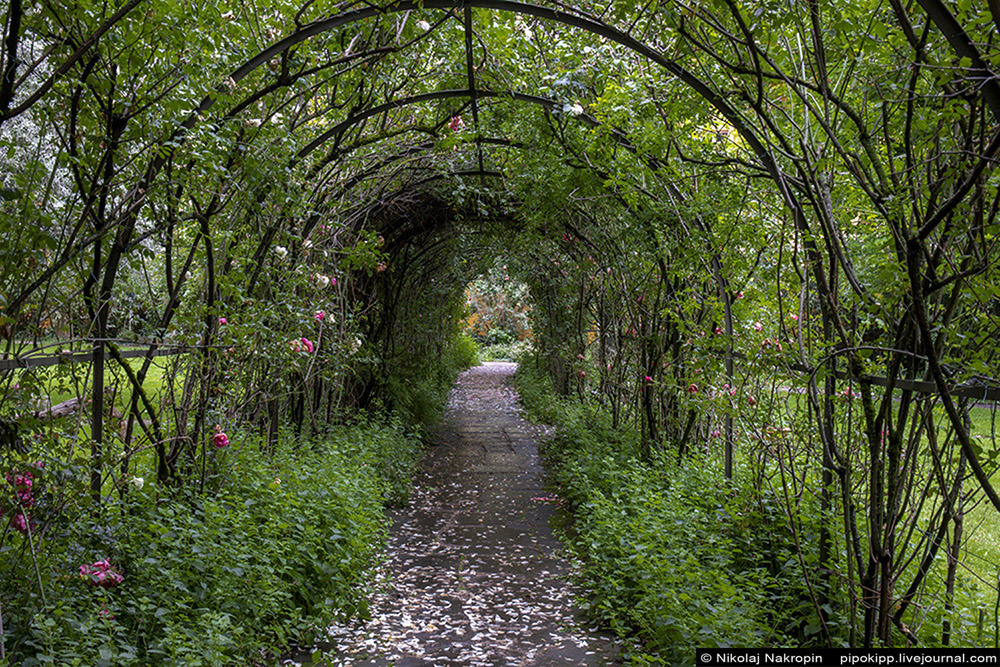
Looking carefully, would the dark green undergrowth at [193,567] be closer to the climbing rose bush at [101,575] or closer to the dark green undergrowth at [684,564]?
the climbing rose bush at [101,575]

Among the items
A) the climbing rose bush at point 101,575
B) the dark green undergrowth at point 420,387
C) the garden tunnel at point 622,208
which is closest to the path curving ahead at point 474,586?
the climbing rose bush at point 101,575

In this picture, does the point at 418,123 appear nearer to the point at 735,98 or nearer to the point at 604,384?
the point at 735,98

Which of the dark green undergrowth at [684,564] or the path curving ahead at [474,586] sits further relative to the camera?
the path curving ahead at [474,586]

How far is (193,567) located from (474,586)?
5.83 feet

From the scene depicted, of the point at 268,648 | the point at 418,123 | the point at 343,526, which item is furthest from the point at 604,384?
the point at 268,648

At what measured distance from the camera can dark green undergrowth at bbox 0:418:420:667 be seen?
2117mm

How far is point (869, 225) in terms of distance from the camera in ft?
9.20

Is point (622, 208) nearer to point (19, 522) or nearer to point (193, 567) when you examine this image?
point (193, 567)

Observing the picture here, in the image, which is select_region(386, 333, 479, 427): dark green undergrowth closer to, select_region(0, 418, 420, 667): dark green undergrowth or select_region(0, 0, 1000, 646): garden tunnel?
select_region(0, 0, 1000, 646): garden tunnel

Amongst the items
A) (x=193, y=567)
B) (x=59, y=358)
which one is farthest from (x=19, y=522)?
(x=193, y=567)

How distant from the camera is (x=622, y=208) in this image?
5117 mm

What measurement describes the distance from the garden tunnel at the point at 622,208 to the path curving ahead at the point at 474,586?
1145 millimetres

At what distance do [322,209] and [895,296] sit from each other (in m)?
3.97

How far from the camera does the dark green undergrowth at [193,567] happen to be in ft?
6.95
